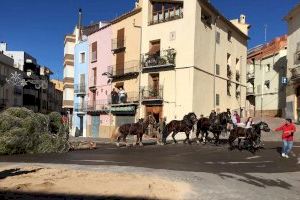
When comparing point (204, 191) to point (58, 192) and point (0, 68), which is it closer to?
point (58, 192)

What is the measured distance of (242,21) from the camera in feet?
173

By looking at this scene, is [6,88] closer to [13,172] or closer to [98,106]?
[98,106]

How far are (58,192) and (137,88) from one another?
107 ft

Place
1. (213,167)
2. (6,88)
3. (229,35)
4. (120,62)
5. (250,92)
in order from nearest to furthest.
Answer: (213,167)
(229,35)
(120,62)
(250,92)
(6,88)

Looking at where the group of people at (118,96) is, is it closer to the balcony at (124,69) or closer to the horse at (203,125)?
the balcony at (124,69)

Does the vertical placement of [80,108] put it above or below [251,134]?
above

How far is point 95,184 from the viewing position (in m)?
12.2

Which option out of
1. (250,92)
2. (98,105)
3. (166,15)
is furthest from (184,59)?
(250,92)

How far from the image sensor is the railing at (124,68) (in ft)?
144

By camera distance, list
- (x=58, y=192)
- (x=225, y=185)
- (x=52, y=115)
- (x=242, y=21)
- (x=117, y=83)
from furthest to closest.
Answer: (x=242, y=21)
(x=117, y=83)
(x=52, y=115)
(x=225, y=185)
(x=58, y=192)

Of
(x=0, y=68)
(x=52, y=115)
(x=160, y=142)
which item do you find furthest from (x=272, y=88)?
(x=0, y=68)

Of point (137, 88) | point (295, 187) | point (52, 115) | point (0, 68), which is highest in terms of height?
point (0, 68)

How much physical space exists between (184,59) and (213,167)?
75.5 feet

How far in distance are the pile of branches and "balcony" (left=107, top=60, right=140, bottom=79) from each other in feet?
64.6
